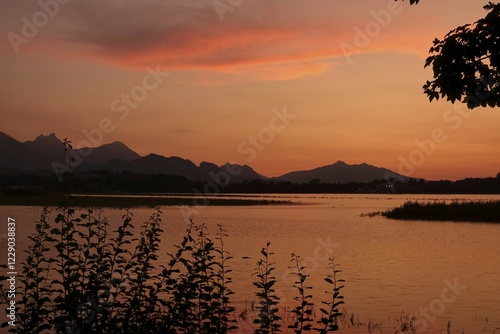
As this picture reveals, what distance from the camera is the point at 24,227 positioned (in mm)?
59375

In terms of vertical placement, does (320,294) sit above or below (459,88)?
below

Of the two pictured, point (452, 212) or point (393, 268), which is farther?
point (452, 212)

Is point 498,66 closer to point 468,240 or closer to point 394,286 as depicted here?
point 394,286

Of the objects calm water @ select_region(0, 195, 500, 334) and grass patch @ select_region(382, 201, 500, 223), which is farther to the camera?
grass patch @ select_region(382, 201, 500, 223)

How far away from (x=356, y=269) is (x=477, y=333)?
50.1ft

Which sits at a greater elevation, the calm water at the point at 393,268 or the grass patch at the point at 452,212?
the grass patch at the point at 452,212

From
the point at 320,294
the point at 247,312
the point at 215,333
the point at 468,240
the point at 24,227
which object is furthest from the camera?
the point at 24,227

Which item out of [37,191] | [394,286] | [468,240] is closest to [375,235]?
[468,240]

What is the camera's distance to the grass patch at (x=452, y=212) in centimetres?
8206

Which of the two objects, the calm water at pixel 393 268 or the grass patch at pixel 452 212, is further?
the grass patch at pixel 452 212

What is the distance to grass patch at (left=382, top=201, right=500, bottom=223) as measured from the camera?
82062 mm

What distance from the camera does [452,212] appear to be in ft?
→ 283

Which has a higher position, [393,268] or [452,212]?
[452,212]

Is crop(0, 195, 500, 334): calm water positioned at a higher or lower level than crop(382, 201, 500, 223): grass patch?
lower
